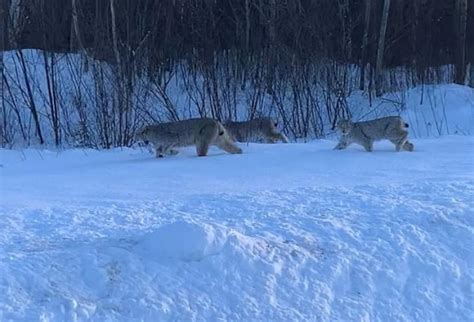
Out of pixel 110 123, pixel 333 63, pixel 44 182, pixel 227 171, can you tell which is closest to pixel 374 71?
pixel 333 63

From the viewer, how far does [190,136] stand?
36.5 ft

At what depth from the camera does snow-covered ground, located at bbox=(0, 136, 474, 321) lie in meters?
4.52

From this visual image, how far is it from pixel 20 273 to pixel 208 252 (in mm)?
1233

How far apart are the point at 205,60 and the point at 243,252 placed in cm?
1483

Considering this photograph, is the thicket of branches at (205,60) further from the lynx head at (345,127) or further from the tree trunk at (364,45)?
the lynx head at (345,127)

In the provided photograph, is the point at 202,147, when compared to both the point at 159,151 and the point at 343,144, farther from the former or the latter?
the point at 343,144

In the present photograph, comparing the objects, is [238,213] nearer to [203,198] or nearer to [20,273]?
[203,198]

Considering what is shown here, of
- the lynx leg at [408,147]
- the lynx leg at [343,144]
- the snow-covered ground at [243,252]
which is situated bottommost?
the snow-covered ground at [243,252]

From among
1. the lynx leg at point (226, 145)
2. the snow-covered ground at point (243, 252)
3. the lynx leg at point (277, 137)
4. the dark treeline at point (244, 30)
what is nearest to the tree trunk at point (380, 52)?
the dark treeline at point (244, 30)

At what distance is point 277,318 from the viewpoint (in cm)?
452

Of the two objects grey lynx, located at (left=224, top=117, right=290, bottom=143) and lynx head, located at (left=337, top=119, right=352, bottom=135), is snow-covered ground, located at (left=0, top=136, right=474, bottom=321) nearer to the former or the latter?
lynx head, located at (left=337, top=119, right=352, bottom=135)

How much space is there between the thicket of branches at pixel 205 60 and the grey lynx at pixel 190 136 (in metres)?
3.62

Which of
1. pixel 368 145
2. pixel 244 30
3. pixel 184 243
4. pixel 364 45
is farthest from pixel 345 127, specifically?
pixel 244 30

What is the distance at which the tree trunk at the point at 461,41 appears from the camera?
21.9 m
